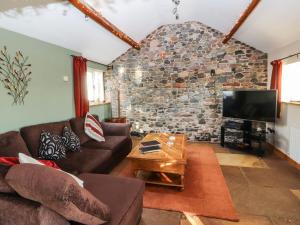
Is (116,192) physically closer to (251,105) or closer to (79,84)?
(79,84)

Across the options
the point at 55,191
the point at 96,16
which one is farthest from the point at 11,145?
the point at 96,16

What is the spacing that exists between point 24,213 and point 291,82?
4.56m

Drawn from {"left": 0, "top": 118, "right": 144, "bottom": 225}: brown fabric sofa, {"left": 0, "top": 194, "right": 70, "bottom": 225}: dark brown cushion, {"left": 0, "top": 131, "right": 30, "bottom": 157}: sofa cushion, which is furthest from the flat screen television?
{"left": 0, "top": 131, "right": 30, "bottom": 157}: sofa cushion

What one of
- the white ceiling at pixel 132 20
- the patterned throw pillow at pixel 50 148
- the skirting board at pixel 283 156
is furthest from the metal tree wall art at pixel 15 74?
the skirting board at pixel 283 156

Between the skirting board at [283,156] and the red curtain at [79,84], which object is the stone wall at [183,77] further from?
the red curtain at [79,84]

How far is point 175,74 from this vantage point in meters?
4.97

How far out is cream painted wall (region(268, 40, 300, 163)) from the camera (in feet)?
10.6

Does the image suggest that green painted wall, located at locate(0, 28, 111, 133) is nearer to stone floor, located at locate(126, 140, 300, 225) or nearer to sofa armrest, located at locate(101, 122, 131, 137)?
sofa armrest, located at locate(101, 122, 131, 137)

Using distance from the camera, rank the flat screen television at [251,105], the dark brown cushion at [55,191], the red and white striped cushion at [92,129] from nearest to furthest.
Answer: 1. the dark brown cushion at [55,191]
2. the red and white striped cushion at [92,129]
3. the flat screen television at [251,105]

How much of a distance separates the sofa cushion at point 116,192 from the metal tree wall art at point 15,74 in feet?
5.22

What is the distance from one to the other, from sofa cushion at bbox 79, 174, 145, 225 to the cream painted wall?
2975 millimetres

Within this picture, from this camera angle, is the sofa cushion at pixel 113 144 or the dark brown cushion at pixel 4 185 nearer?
the dark brown cushion at pixel 4 185

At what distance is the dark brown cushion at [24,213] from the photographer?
1104 millimetres

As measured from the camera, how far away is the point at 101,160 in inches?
107
